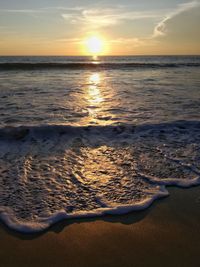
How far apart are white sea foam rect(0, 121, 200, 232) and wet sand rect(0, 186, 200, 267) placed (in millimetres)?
166

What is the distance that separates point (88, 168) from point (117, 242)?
5.56 ft

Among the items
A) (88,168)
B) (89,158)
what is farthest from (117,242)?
(89,158)

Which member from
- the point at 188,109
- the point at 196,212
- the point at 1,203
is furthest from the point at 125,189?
the point at 188,109

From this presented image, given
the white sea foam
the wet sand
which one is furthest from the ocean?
the wet sand

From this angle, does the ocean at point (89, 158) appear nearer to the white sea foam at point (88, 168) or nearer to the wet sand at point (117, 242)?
the white sea foam at point (88, 168)

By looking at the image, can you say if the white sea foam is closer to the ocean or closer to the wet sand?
the ocean

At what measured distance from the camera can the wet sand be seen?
239 cm

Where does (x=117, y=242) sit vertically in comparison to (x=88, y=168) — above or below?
below

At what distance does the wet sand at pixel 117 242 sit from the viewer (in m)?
2.39

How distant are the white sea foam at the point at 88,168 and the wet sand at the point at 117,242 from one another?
0.55 feet

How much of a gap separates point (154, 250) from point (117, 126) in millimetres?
3902

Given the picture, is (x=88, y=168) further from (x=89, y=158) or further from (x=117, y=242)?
(x=117, y=242)

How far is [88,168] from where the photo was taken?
166 inches

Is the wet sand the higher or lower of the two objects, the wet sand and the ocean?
the lower
